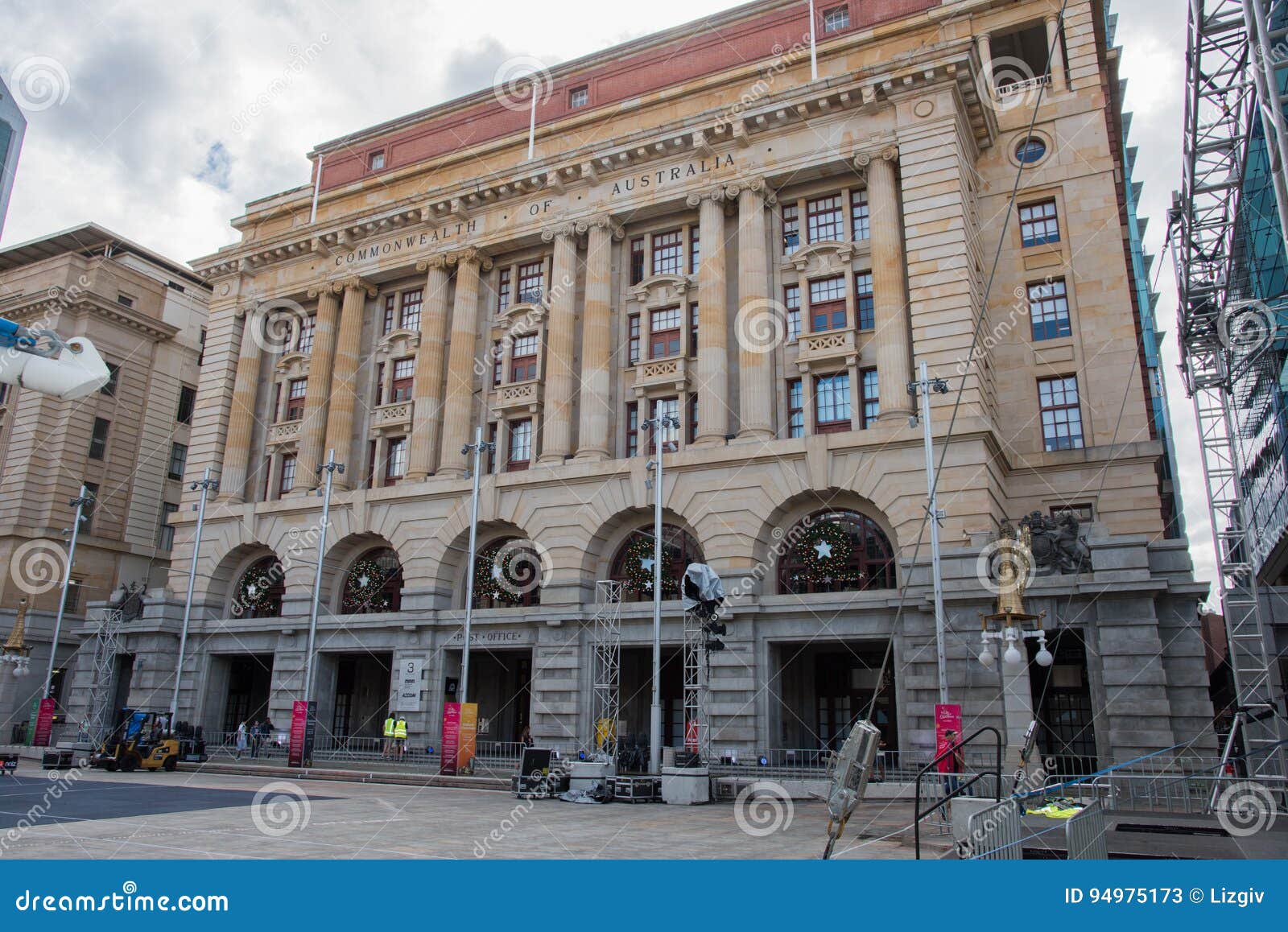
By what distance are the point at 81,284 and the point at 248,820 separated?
51.7m

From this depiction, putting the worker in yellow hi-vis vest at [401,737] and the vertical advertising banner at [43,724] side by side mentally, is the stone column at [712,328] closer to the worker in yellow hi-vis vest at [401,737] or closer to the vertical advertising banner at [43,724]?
the worker in yellow hi-vis vest at [401,737]

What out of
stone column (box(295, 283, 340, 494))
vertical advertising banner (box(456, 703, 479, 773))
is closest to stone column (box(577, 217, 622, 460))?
vertical advertising banner (box(456, 703, 479, 773))

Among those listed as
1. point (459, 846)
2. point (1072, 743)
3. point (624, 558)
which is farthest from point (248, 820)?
point (1072, 743)

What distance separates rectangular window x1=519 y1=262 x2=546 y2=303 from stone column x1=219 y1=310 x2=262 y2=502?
1510 cm

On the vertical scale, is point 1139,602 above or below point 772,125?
below

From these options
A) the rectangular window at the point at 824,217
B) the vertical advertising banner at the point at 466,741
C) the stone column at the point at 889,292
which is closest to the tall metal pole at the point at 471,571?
the vertical advertising banner at the point at 466,741

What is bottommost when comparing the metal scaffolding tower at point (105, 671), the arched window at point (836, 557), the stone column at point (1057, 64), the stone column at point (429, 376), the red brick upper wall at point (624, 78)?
the metal scaffolding tower at point (105, 671)

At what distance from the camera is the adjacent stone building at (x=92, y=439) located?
52.3m

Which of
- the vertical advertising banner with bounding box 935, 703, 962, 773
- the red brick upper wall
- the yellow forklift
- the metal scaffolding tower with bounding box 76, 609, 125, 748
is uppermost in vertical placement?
the red brick upper wall

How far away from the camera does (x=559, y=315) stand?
4025 cm

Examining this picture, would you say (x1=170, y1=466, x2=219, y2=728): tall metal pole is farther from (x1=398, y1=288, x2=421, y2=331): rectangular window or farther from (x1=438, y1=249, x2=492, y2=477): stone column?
(x1=398, y1=288, x2=421, y2=331): rectangular window

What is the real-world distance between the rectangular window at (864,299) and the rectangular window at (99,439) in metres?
45.9

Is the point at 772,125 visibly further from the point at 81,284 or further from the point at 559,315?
the point at 81,284

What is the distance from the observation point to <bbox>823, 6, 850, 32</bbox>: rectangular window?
4147 cm
